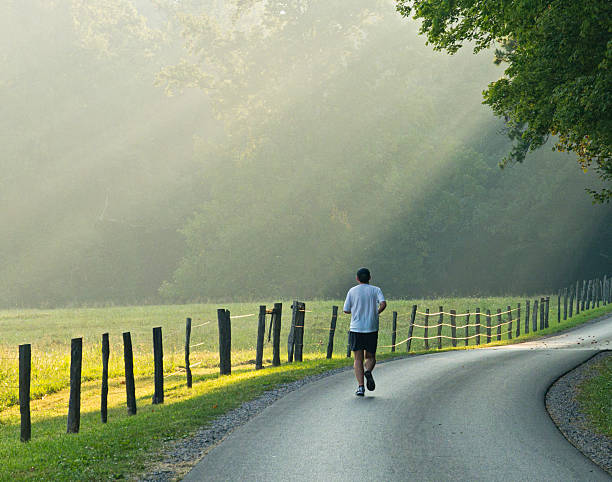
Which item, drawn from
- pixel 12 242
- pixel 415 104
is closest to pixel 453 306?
pixel 415 104

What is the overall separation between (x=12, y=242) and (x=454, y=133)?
40166 mm

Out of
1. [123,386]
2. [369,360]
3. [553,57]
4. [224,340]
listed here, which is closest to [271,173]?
[123,386]

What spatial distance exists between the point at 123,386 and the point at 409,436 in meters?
10.9

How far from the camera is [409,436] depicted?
29.3 feet

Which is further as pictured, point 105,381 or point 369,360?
point 369,360

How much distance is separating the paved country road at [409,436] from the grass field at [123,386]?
1163 millimetres

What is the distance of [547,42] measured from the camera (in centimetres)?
1388

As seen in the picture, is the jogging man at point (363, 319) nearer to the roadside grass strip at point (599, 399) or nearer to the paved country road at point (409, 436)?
the paved country road at point (409, 436)

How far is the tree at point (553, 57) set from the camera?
41.6 ft

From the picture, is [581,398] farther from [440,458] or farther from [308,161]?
[308,161]

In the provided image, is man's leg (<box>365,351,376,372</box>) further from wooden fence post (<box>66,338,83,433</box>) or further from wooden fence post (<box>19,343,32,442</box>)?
wooden fence post (<box>19,343,32,442</box>)

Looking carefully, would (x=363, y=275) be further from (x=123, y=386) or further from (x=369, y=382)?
(x=123, y=386)

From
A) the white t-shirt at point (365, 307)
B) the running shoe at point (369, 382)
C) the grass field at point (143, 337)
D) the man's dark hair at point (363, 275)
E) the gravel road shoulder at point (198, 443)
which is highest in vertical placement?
the man's dark hair at point (363, 275)

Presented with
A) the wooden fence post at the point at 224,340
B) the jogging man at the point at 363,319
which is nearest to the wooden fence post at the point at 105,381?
the jogging man at the point at 363,319
